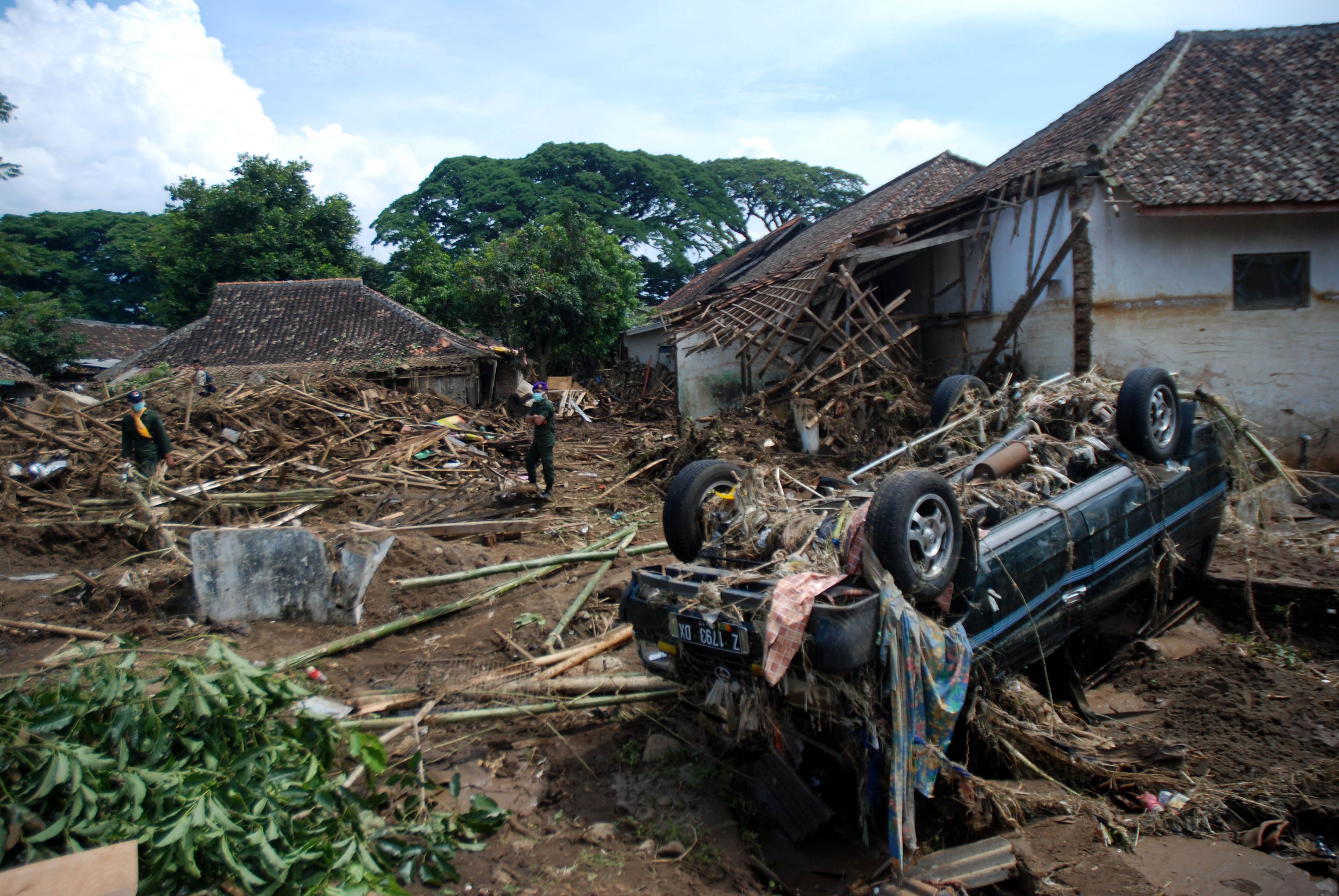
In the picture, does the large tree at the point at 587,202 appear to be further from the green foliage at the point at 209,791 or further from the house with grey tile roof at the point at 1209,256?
the green foliage at the point at 209,791

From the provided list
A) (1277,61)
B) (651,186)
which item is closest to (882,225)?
(1277,61)

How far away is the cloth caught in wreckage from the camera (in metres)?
3.17

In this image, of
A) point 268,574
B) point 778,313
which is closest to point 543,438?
point 268,574

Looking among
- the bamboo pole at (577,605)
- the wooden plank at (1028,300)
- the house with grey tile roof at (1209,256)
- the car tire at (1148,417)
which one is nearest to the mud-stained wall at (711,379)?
the wooden plank at (1028,300)

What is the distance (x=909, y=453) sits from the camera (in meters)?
5.62

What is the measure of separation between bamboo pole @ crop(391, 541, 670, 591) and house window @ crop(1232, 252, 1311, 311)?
9647 mm

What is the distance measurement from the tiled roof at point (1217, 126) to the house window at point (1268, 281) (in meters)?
1.09

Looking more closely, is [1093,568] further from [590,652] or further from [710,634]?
[590,652]

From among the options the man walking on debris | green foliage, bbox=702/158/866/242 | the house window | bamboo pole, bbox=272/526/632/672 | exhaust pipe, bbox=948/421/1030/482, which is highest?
green foliage, bbox=702/158/866/242

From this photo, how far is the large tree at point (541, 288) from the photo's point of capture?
2389 centimetres

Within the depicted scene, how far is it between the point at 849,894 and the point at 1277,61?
15.8 metres

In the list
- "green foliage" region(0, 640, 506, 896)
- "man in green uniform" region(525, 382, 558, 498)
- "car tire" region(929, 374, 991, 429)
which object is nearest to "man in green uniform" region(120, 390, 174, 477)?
"man in green uniform" region(525, 382, 558, 498)

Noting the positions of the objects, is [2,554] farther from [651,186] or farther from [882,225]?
[651,186]

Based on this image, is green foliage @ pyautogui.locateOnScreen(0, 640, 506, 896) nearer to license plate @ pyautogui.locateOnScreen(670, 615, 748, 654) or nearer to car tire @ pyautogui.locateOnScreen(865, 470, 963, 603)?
license plate @ pyautogui.locateOnScreen(670, 615, 748, 654)
